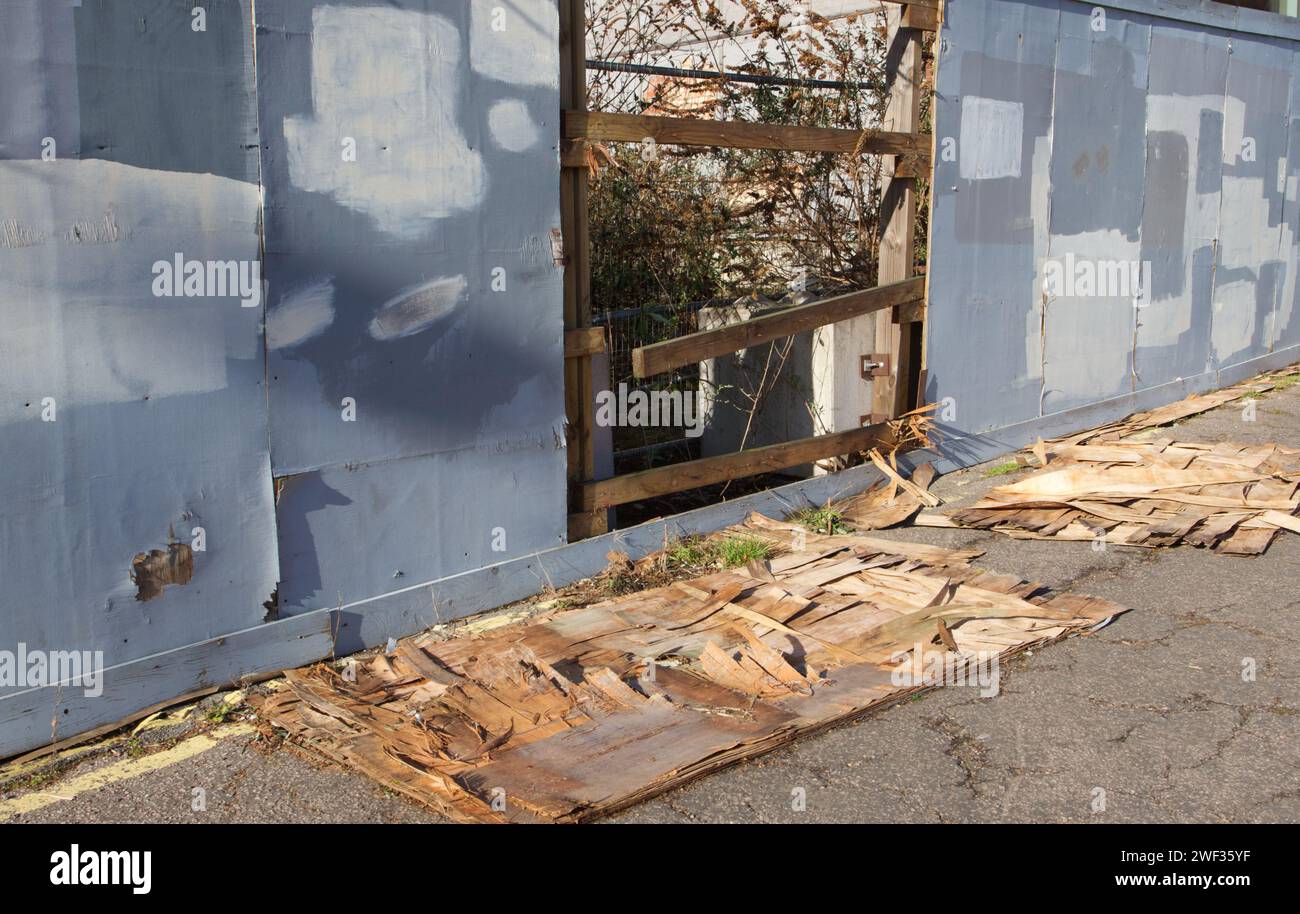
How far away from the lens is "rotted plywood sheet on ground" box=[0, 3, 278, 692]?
3.88 metres

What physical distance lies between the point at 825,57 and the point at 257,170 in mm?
5378

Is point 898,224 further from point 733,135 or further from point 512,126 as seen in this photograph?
point 512,126

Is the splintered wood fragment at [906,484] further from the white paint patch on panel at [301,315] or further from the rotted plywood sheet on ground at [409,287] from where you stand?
the white paint patch on panel at [301,315]

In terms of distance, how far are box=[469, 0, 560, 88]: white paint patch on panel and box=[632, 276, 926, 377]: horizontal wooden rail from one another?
1400 millimetres

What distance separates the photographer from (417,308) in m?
4.92

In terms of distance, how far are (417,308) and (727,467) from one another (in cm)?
220

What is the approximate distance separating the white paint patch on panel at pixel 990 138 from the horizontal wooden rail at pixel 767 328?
2.78ft

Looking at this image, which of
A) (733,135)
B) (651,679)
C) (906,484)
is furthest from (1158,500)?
(651,679)

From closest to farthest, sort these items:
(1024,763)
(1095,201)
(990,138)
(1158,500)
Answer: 1. (1024,763)
2. (1158,500)
3. (990,138)
4. (1095,201)

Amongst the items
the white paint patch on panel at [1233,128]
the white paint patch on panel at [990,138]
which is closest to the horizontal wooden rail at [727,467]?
the white paint patch on panel at [990,138]

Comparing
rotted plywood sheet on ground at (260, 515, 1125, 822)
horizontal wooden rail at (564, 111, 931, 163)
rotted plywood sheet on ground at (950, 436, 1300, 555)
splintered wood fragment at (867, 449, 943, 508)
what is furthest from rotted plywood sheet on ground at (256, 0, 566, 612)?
rotted plywood sheet on ground at (950, 436, 1300, 555)

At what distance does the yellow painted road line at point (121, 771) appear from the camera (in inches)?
147

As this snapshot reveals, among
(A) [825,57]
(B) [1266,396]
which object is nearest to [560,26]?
(A) [825,57]

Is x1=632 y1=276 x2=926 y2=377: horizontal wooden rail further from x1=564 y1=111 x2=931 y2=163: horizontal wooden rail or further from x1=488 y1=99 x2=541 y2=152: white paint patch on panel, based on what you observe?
x1=488 y1=99 x2=541 y2=152: white paint patch on panel
